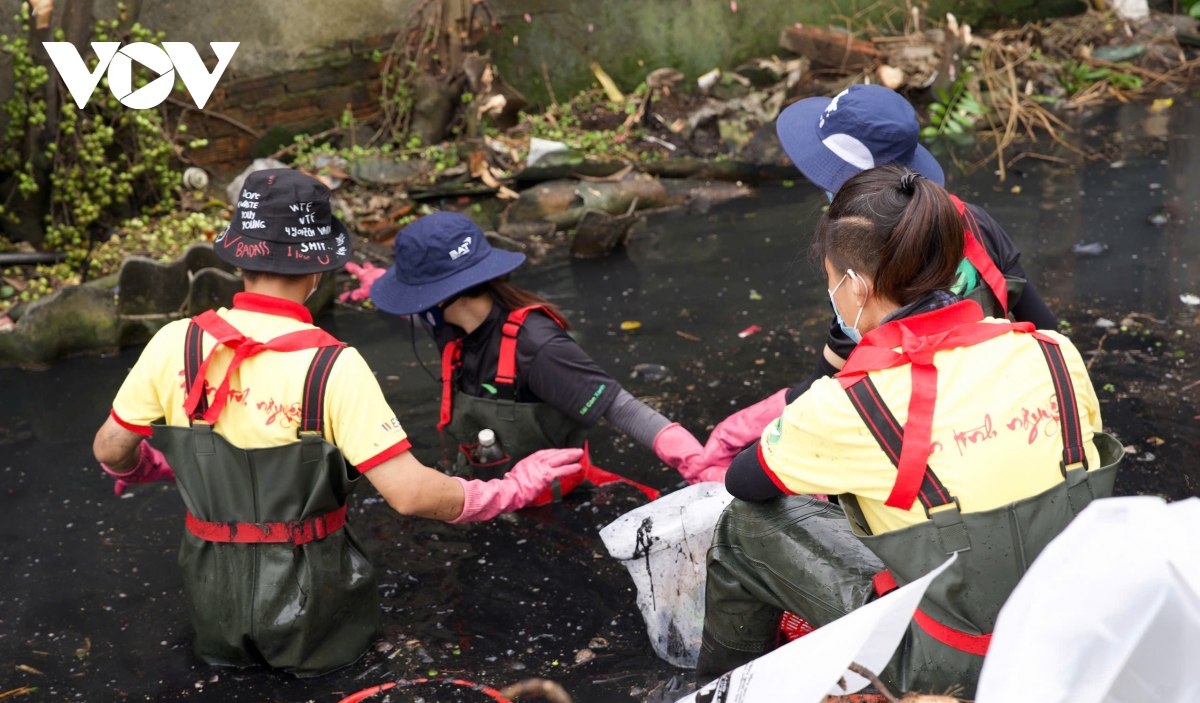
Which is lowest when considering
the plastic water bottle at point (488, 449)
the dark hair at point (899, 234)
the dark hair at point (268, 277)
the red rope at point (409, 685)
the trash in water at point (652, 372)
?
the trash in water at point (652, 372)

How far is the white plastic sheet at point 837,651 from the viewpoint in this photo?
4.17 ft

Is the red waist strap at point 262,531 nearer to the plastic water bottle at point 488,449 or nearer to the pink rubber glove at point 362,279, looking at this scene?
the plastic water bottle at point 488,449

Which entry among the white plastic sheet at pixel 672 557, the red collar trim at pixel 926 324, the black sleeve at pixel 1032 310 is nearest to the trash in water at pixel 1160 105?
the black sleeve at pixel 1032 310

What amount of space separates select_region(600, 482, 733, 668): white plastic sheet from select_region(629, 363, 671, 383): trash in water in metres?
1.85

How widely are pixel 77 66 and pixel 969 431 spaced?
6.08m

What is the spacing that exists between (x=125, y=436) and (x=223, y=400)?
14.2 inches

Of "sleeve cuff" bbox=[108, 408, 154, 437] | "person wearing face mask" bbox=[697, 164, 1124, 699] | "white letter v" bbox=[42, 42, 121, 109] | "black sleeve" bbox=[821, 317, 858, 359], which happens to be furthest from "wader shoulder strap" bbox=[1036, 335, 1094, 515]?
"white letter v" bbox=[42, 42, 121, 109]

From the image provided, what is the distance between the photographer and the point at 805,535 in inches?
89.8

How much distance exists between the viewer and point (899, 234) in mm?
1894

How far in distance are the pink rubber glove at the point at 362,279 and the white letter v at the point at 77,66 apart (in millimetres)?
1899

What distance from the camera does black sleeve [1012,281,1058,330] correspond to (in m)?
2.90

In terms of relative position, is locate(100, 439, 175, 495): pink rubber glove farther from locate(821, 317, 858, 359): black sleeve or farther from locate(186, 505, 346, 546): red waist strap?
locate(821, 317, 858, 359): black sleeve

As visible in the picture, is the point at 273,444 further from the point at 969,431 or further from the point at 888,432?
the point at 969,431

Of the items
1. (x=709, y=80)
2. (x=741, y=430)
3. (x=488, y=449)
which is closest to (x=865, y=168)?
(x=741, y=430)
